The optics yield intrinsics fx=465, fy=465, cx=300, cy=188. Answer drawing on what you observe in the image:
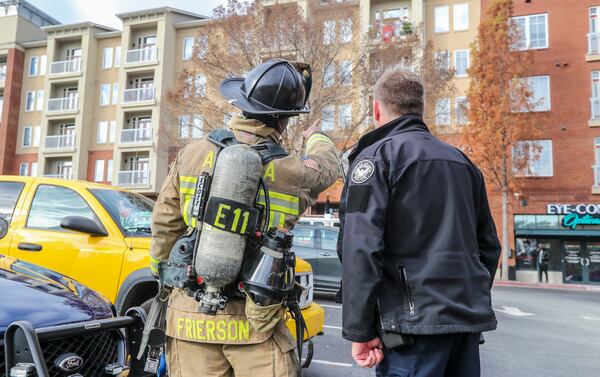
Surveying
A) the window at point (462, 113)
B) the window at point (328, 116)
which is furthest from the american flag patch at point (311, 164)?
the window at point (462, 113)

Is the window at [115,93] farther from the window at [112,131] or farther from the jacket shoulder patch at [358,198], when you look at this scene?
the jacket shoulder patch at [358,198]

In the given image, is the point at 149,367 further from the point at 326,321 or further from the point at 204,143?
the point at 326,321

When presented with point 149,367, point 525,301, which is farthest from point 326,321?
point 525,301

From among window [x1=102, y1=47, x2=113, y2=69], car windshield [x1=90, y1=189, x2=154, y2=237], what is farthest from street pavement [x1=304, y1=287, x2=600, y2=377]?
window [x1=102, y1=47, x2=113, y2=69]

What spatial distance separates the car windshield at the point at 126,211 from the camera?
4.25m

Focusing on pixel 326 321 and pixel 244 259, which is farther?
pixel 326 321

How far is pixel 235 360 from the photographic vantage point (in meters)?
2.12

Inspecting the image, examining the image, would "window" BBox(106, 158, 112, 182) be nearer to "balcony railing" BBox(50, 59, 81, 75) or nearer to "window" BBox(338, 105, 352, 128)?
"balcony railing" BBox(50, 59, 81, 75)

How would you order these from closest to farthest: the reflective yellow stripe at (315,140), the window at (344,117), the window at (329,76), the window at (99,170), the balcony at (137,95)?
the reflective yellow stripe at (315,140) → the window at (329,76) → the window at (344,117) → the balcony at (137,95) → the window at (99,170)

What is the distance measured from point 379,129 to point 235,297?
1057 mm

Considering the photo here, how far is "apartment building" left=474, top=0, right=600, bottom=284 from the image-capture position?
21.5 m

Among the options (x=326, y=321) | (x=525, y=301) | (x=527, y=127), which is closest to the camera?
(x=326, y=321)

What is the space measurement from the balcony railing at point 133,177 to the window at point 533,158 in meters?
22.4

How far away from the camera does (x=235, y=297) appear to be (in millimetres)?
2197
